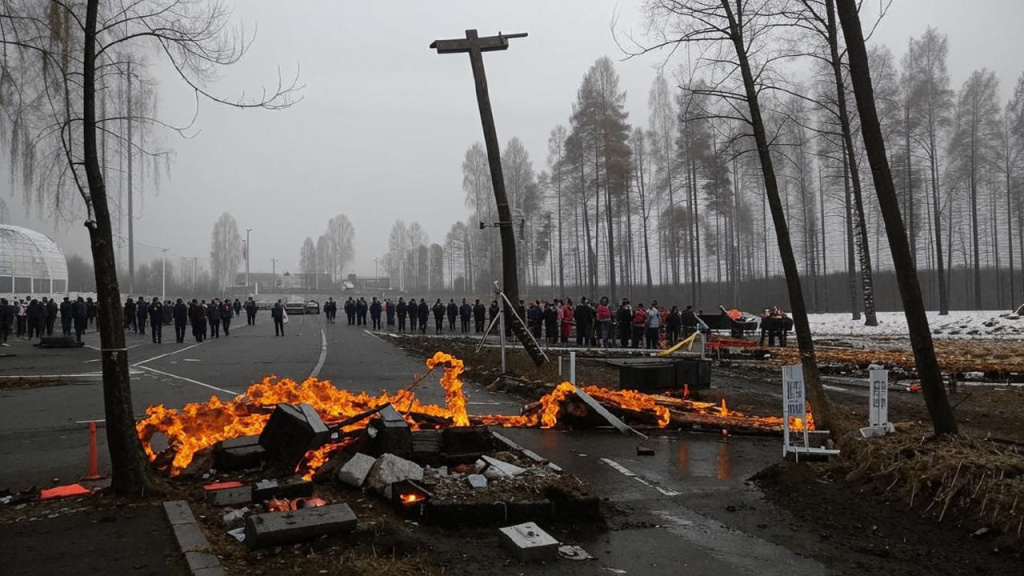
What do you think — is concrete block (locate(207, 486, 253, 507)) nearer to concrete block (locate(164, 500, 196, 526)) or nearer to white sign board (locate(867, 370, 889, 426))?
concrete block (locate(164, 500, 196, 526))

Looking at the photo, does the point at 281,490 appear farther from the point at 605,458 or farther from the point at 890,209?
the point at 890,209

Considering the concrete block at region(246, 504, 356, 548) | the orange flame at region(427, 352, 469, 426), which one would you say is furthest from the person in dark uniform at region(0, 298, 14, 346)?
the concrete block at region(246, 504, 356, 548)

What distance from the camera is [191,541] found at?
15.6 ft

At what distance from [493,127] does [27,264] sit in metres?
55.6

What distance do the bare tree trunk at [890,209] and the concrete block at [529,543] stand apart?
4.97 meters

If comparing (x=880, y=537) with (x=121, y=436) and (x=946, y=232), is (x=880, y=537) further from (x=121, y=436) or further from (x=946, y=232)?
(x=946, y=232)

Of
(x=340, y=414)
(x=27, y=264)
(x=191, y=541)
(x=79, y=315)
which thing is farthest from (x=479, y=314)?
(x=27, y=264)

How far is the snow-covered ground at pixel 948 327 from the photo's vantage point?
89.0 ft

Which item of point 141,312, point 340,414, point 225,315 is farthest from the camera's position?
point 225,315

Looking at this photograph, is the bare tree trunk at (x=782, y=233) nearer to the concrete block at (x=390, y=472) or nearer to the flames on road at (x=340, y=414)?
the flames on road at (x=340, y=414)

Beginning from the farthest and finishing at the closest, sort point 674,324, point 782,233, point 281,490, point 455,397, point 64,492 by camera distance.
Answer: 1. point 674,324
2. point 782,233
3. point 455,397
4. point 64,492
5. point 281,490

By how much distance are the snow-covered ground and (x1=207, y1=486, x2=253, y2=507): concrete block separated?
1144 inches

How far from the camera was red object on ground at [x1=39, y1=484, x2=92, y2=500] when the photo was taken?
601 centimetres

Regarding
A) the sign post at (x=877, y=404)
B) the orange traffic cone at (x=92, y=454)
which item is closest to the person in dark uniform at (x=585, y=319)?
the sign post at (x=877, y=404)
